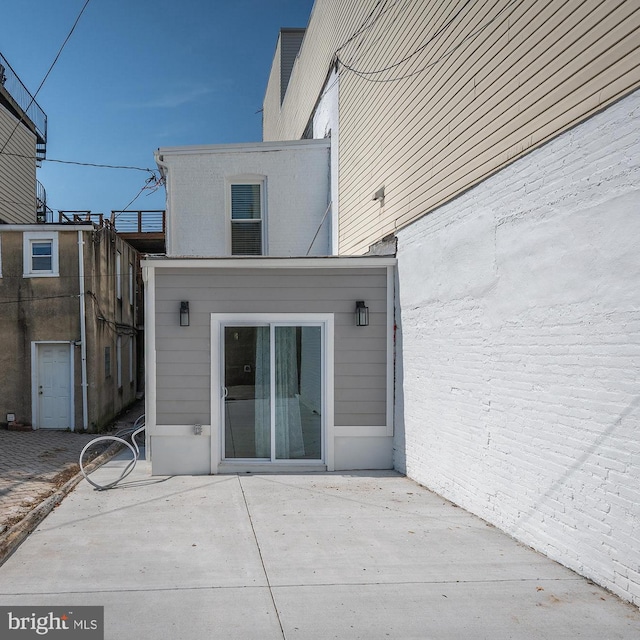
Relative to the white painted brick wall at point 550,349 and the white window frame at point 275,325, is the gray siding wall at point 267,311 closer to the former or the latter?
the white window frame at point 275,325

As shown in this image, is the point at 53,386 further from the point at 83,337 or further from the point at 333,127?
the point at 333,127

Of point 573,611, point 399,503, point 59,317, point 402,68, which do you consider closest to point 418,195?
point 402,68

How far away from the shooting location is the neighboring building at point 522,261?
370 cm

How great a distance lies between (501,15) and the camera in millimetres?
5086

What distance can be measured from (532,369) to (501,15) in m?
3.13

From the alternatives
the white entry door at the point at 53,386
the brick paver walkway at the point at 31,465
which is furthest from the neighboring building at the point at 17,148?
the brick paver walkway at the point at 31,465

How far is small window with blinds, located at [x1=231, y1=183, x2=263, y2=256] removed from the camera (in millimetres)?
10578

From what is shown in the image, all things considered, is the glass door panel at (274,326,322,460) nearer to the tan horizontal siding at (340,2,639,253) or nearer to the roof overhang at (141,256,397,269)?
the roof overhang at (141,256,397,269)

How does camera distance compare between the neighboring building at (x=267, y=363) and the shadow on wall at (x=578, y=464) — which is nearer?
the shadow on wall at (x=578, y=464)

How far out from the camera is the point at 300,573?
4.19 m

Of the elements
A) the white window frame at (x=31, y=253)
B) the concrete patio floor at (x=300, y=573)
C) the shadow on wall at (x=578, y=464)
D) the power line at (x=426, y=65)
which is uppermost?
the power line at (x=426, y=65)

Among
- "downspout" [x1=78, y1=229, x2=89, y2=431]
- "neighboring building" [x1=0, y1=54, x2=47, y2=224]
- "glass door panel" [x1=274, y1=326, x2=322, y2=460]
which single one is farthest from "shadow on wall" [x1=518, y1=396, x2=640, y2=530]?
"neighboring building" [x1=0, y1=54, x2=47, y2=224]

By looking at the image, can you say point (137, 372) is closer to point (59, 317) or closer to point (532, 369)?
point (59, 317)

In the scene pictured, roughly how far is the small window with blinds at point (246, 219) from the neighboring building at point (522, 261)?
10.4 ft
